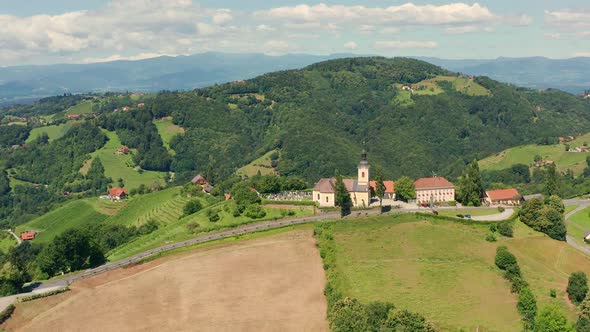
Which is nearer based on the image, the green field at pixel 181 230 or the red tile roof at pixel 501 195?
the green field at pixel 181 230

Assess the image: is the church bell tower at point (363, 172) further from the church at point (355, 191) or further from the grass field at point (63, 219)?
the grass field at point (63, 219)

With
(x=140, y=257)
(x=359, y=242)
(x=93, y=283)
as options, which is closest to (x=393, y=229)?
(x=359, y=242)

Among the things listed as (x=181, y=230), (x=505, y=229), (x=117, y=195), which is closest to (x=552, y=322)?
(x=505, y=229)

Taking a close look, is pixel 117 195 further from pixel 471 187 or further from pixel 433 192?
pixel 471 187

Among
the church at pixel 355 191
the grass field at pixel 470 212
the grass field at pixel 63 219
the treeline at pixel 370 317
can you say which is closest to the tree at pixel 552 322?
the treeline at pixel 370 317

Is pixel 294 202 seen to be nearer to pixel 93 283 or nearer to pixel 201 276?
pixel 201 276

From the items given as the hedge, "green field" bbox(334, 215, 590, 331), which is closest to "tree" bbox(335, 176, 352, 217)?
"green field" bbox(334, 215, 590, 331)
